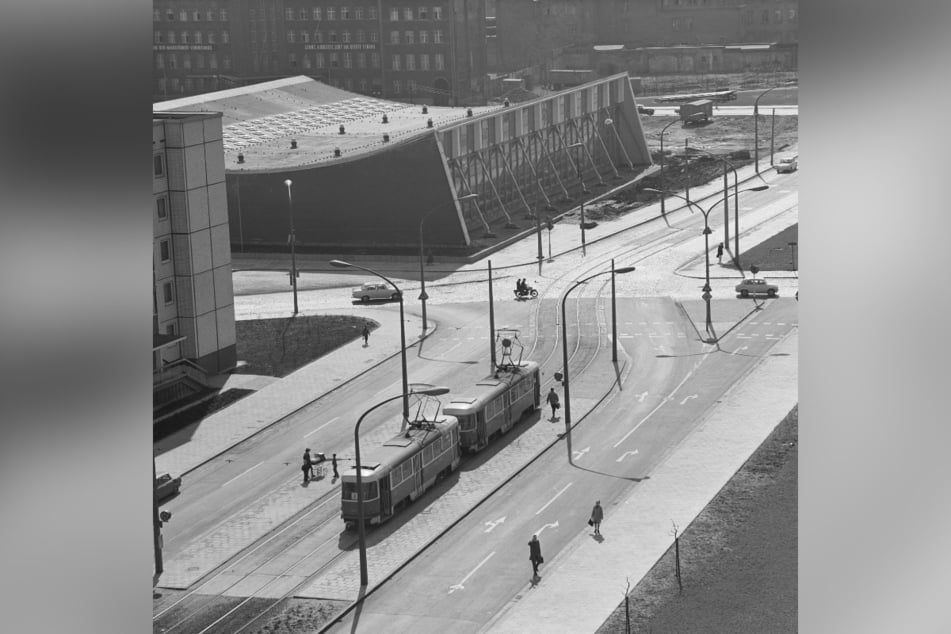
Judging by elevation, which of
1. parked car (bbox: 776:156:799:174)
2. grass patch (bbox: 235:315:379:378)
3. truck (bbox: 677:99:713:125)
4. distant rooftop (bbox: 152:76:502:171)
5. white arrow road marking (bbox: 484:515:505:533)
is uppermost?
distant rooftop (bbox: 152:76:502:171)

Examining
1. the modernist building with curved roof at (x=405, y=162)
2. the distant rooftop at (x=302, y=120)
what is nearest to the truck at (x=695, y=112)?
the modernist building with curved roof at (x=405, y=162)

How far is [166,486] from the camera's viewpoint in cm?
2666

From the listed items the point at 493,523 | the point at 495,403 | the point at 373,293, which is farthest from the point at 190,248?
the point at 493,523

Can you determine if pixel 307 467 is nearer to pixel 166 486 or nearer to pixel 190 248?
pixel 166 486

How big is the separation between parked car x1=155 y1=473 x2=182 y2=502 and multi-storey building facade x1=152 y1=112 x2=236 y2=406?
6766mm

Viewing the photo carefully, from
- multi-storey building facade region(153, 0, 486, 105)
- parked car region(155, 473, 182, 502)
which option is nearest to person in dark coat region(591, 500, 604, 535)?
parked car region(155, 473, 182, 502)

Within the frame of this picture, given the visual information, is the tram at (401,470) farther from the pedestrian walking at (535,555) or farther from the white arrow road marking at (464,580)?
the pedestrian walking at (535,555)

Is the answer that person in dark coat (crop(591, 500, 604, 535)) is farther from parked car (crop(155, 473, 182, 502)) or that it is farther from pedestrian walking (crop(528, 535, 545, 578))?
parked car (crop(155, 473, 182, 502))

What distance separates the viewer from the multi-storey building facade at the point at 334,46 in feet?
262

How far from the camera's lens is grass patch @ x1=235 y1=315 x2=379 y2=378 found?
117 feet

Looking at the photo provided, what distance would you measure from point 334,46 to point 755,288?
149 ft
